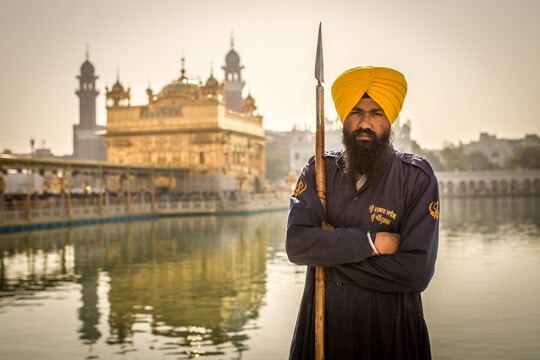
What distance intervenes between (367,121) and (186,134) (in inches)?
1835

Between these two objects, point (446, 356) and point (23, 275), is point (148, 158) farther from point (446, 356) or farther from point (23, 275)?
point (446, 356)

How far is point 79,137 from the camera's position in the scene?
90.4m

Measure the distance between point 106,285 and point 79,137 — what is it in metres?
81.1

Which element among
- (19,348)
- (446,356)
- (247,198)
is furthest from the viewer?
(247,198)

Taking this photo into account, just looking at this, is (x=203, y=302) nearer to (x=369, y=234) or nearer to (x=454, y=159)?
(x=369, y=234)

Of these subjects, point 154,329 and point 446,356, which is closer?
point 446,356

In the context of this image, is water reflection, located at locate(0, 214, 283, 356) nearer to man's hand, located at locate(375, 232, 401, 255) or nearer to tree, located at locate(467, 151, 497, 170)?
man's hand, located at locate(375, 232, 401, 255)

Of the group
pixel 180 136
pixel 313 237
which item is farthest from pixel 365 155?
pixel 180 136

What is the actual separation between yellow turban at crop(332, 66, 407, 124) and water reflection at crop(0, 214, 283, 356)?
175 inches

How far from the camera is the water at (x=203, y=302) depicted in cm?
723

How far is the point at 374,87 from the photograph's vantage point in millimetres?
2918

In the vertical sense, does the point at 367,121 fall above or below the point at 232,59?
below

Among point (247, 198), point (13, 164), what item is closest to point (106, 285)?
point (13, 164)

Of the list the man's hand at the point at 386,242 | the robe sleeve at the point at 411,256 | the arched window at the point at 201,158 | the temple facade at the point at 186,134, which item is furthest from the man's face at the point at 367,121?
the arched window at the point at 201,158
